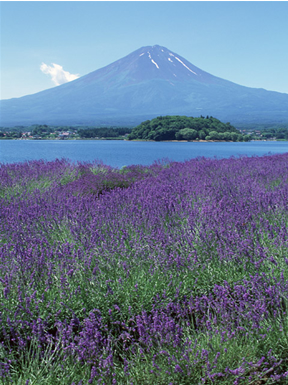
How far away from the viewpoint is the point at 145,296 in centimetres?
222

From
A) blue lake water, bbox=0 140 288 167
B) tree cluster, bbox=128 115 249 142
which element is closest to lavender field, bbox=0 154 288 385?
blue lake water, bbox=0 140 288 167

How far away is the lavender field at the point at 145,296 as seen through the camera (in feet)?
5.83

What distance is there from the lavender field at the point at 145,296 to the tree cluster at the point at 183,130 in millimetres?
32122

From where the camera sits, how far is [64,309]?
2137 millimetres

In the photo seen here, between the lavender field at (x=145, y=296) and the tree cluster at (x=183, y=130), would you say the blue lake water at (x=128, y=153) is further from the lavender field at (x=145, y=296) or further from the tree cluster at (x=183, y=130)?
the tree cluster at (x=183, y=130)

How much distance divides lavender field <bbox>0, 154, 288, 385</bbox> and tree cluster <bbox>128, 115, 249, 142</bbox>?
32.1 m

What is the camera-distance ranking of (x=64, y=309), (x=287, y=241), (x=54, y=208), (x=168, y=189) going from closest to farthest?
(x=64, y=309) < (x=287, y=241) < (x=54, y=208) < (x=168, y=189)

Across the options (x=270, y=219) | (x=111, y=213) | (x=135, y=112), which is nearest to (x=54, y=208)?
(x=111, y=213)

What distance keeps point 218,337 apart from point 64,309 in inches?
36.4

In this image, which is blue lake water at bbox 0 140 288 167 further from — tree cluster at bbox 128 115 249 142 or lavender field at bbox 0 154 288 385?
tree cluster at bbox 128 115 249 142

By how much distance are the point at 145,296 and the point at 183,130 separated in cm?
3363

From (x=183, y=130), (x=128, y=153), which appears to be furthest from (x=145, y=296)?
(x=183, y=130)

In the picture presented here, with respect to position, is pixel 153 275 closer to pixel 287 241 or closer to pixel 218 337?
pixel 218 337

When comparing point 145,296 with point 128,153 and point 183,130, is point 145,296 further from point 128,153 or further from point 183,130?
point 183,130
